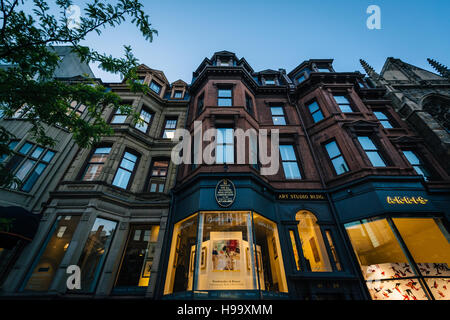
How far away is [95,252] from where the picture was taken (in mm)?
8391

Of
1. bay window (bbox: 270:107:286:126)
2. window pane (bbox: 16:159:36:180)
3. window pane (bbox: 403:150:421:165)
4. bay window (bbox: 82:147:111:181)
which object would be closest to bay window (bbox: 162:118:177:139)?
bay window (bbox: 82:147:111:181)

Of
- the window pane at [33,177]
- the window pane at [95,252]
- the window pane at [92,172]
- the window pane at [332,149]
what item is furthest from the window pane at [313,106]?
the window pane at [33,177]

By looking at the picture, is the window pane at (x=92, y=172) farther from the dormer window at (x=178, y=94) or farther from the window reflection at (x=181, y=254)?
the dormer window at (x=178, y=94)

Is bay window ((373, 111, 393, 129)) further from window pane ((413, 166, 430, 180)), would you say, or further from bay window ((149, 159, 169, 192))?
bay window ((149, 159, 169, 192))

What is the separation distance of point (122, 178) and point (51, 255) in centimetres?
449

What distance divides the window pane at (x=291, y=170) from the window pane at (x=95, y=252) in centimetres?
1029

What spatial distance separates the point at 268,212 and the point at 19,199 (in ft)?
41.7

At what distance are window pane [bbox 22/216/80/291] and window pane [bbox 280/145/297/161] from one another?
12101 mm

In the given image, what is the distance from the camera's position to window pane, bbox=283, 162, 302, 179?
37.4 ft

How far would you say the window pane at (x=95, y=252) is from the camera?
7.85 m

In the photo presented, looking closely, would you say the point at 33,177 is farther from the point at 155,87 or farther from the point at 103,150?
the point at 155,87

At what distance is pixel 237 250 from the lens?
7.78 m
